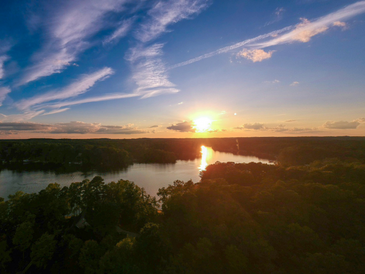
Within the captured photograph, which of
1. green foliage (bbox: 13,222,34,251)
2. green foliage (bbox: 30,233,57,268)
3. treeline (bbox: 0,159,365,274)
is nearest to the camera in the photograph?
treeline (bbox: 0,159,365,274)

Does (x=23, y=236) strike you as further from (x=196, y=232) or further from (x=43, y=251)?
(x=196, y=232)

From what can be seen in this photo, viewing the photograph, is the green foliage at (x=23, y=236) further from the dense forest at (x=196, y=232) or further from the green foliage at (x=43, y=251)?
the green foliage at (x=43, y=251)

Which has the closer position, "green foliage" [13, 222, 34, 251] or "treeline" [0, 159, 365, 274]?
"treeline" [0, 159, 365, 274]

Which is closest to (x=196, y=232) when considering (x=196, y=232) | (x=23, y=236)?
(x=196, y=232)

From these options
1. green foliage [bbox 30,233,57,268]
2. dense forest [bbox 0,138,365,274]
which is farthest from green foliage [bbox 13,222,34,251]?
green foliage [bbox 30,233,57,268]

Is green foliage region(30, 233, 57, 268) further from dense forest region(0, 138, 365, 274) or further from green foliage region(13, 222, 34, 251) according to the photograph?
green foliage region(13, 222, 34, 251)

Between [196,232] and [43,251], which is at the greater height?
[196,232]

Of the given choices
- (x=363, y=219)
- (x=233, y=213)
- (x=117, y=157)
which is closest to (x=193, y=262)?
(x=233, y=213)

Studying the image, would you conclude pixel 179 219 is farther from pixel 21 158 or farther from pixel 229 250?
pixel 21 158
